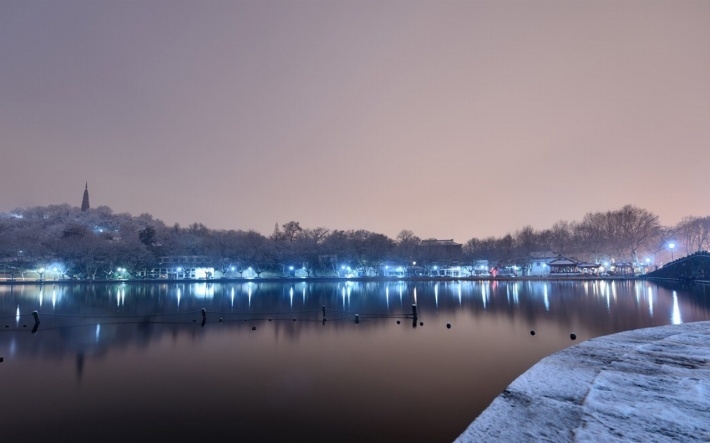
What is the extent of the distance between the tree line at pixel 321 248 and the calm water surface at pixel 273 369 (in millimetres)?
62659

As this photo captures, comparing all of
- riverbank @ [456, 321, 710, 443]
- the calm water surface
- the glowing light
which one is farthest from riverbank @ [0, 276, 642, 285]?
riverbank @ [456, 321, 710, 443]

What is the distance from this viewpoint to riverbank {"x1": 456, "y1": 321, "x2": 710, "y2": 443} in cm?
505

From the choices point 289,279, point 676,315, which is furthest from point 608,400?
point 289,279

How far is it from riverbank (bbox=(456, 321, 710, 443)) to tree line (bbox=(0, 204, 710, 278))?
90.7m

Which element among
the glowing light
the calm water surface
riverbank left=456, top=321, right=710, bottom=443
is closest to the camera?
riverbank left=456, top=321, right=710, bottom=443

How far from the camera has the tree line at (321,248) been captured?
87688mm

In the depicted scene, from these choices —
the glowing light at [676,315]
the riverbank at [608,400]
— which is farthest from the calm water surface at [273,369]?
the riverbank at [608,400]

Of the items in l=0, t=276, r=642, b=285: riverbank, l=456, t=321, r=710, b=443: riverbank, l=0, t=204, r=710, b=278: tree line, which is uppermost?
l=0, t=204, r=710, b=278: tree line

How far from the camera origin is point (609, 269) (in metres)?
101

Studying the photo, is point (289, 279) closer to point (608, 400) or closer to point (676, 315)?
point (676, 315)

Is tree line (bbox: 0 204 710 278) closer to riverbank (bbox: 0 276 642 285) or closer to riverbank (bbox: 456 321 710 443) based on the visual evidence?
riverbank (bbox: 0 276 642 285)

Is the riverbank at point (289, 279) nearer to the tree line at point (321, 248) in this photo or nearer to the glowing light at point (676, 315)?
the tree line at point (321, 248)

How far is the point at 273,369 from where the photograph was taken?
1630 cm

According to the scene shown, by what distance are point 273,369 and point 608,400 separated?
13.2 meters
